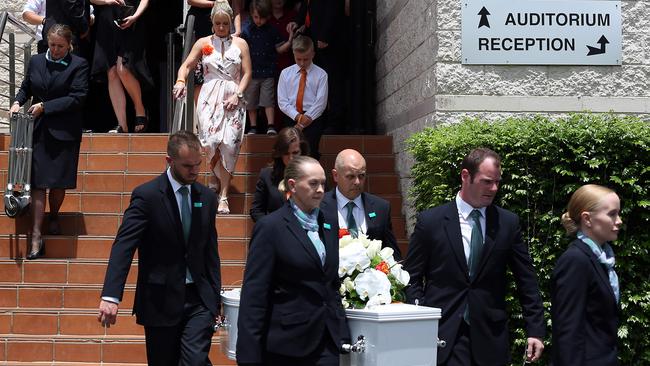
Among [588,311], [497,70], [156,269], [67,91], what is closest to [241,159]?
[67,91]

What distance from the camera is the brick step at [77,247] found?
10.2 meters

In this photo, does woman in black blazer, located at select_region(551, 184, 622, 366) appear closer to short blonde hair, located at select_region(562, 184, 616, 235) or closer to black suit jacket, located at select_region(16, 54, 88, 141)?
short blonde hair, located at select_region(562, 184, 616, 235)

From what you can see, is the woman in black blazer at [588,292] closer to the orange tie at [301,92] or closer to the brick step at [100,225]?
the brick step at [100,225]

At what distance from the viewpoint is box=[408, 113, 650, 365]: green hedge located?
7816 millimetres

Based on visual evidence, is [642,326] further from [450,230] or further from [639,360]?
[450,230]

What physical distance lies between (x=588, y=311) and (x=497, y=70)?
4.06 m

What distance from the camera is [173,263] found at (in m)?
6.63

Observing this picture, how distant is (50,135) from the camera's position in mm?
10320

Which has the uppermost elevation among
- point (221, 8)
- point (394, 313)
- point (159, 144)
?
point (221, 8)

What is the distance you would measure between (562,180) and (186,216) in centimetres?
288

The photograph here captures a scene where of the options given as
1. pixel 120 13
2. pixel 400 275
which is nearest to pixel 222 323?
pixel 400 275

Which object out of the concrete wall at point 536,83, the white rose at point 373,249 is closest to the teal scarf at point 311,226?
the white rose at point 373,249

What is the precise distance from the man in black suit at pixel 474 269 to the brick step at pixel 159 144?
570cm

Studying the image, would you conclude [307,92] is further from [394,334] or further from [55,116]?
[394,334]
